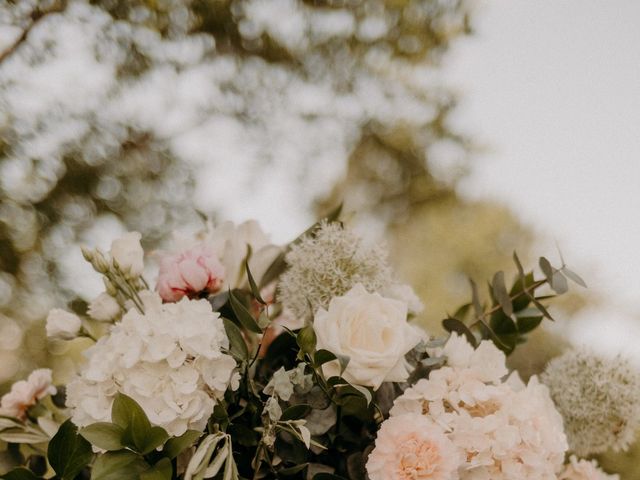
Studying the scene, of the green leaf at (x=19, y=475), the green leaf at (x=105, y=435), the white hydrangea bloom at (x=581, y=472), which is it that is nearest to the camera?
the green leaf at (x=105, y=435)

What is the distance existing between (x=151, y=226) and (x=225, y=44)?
1.73 feet

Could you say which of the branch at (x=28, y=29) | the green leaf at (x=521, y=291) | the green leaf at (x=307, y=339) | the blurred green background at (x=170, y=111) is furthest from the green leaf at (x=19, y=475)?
the branch at (x=28, y=29)

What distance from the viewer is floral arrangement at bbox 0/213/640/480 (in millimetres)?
510

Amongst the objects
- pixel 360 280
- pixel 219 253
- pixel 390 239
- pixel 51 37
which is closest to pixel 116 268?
pixel 219 253

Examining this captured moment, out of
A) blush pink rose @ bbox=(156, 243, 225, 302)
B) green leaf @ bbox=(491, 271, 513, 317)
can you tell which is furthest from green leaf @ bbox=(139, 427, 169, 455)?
green leaf @ bbox=(491, 271, 513, 317)

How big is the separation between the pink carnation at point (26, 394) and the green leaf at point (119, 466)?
31 centimetres

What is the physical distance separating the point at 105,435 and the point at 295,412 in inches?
6.7

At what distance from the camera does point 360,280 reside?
622 mm

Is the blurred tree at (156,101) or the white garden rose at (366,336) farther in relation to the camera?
the blurred tree at (156,101)

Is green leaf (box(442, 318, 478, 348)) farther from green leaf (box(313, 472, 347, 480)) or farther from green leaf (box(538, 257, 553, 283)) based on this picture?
green leaf (box(313, 472, 347, 480))

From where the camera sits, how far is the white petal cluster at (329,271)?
619 millimetres

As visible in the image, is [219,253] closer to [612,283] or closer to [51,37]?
[51,37]

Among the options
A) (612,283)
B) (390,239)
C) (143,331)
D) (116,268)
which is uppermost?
(390,239)

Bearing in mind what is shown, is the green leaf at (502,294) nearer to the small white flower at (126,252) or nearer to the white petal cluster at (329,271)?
the white petal cluster at (329,271)
